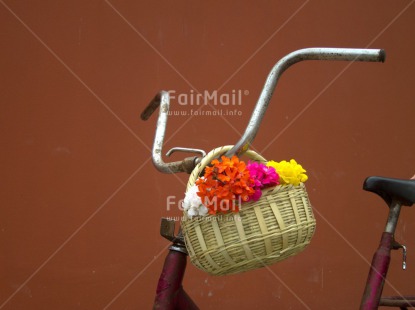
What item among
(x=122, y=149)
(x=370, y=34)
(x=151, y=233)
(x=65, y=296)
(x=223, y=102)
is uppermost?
(x=370, y=34)

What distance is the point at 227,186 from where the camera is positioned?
1.36 meters

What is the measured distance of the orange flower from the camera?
1351 mm

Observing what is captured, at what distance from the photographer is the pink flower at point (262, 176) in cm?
137

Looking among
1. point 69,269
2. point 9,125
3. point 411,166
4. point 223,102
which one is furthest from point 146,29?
point 411,166

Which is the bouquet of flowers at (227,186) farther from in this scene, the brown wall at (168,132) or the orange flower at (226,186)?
the brown wall at (168,132)

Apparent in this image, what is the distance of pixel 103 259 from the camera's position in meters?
3.05

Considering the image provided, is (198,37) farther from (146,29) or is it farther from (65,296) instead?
(65,296)

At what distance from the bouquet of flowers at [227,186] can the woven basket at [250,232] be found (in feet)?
0.06

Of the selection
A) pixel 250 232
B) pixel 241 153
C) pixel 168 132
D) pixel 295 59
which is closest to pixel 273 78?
pixel 295 59

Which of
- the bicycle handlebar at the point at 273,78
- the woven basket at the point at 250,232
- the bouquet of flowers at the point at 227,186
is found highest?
the bicycle handlebar at the point at 273,78

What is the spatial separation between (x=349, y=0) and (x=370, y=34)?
0.22 m

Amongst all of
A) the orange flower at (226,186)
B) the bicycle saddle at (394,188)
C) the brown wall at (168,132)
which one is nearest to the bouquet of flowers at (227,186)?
the orange flower at (226,186)

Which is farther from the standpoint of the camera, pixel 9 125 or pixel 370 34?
pixel 370 34

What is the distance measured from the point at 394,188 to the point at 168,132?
1.69 m
